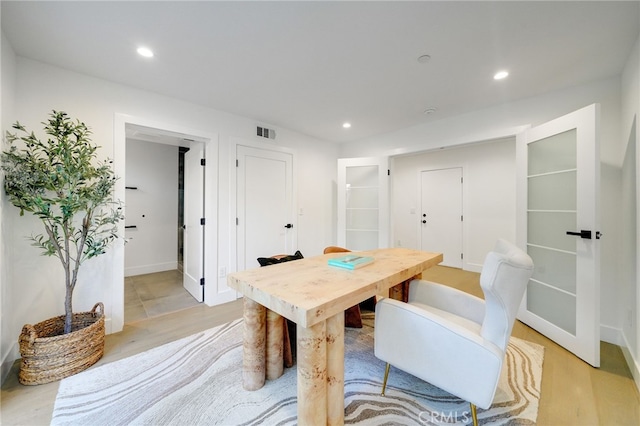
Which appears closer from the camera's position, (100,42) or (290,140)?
(100,42)

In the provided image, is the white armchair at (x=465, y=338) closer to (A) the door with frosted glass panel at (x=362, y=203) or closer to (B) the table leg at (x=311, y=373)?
(B) the table leg at (x=311, y=373)

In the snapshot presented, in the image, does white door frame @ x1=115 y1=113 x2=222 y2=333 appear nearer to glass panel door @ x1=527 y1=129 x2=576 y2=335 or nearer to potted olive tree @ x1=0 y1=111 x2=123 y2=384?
potted olive tree @ x1=0 y1=111 x2=123 y2=384

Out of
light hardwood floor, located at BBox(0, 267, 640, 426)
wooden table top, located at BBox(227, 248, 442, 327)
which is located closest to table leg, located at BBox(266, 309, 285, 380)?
wooden table top, located at BBox(227, 248, 442, 327)

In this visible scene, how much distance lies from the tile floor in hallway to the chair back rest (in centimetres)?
305

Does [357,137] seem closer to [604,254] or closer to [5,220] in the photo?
[604,254]

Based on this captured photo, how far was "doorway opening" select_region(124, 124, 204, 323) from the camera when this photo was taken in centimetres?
381

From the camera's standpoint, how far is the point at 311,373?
116 cm

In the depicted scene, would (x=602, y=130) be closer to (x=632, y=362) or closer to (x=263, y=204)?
(x=632, y=362)

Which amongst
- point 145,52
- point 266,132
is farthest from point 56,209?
point 266,132

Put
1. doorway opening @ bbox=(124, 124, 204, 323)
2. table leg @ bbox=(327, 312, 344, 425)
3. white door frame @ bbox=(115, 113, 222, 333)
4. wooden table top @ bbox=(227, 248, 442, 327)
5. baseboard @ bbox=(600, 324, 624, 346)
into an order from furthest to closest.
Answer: doorway opening @ bbox=(124, 124, 204, 323)
white door frame @ bbox=(115, 113, 222, 333)
baseboard @ bbox=(600, 324, 624, 346)
table leg @ bbox=(327, 312, 344, 425)
wooden table top @ bbox=(227, 248, 442, 327)

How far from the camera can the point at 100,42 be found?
1.76 metres

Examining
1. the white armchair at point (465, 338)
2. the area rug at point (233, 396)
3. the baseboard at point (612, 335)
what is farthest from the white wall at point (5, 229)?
the baseboard at point (612, 335)

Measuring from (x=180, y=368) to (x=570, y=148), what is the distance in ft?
11.9

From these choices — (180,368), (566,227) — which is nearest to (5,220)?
(180,368)
